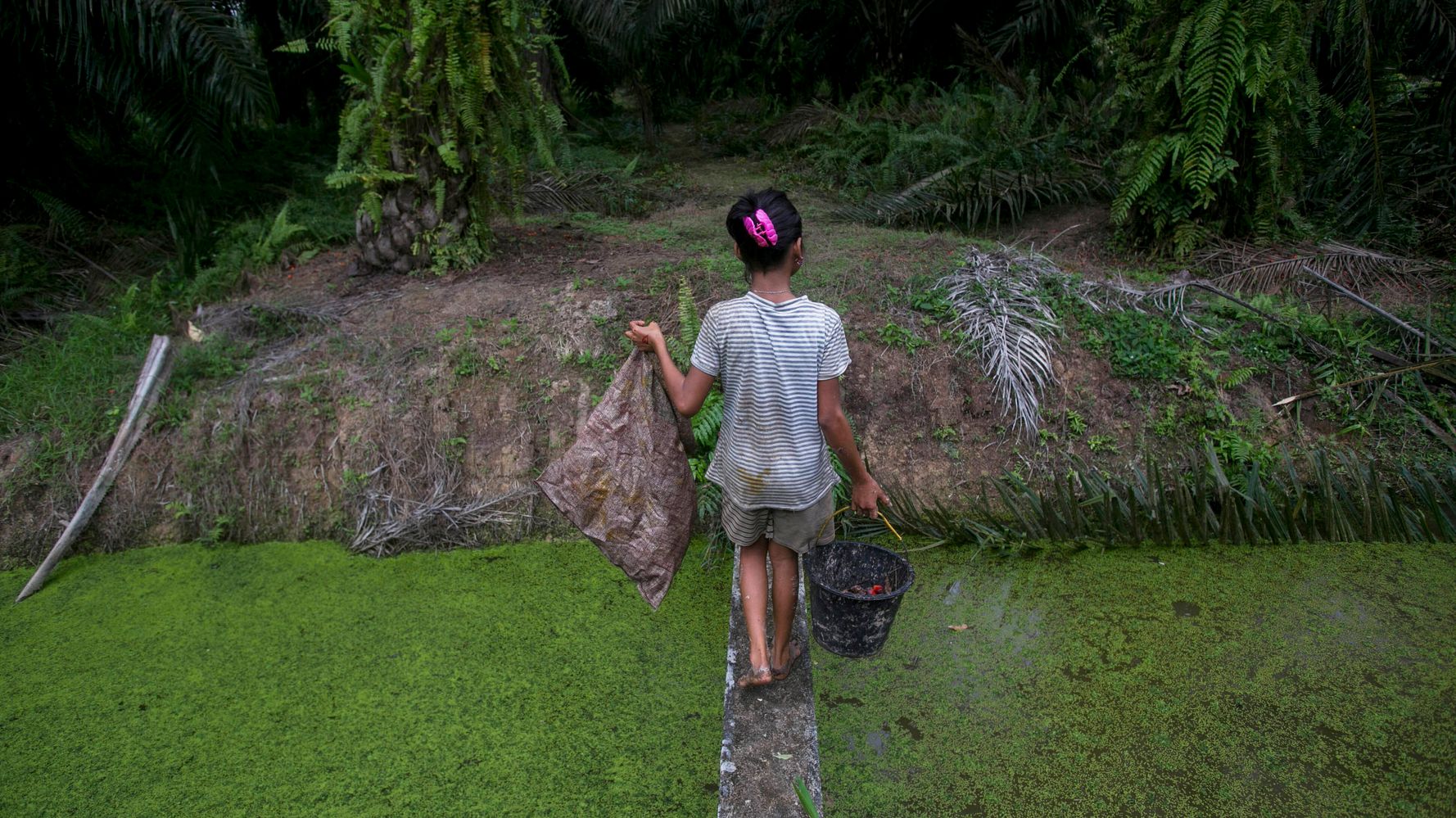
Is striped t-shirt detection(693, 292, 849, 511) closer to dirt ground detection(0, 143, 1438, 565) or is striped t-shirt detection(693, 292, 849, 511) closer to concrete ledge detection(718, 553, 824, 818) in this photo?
concrete ledge detection(718, 553, 824, 818)

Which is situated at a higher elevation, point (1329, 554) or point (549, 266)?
point (549, 266)

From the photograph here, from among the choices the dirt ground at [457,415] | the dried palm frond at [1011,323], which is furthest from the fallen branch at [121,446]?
the dried palm frond at [1011,323]

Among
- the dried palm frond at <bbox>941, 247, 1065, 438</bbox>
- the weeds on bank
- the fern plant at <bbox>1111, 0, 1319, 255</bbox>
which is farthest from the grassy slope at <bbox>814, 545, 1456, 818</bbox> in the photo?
the fern plant at <bbox>1111, 0, 1319, 255</bbox>

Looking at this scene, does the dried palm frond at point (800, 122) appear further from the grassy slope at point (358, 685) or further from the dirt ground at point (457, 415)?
the grassy slope at point (358, 685)

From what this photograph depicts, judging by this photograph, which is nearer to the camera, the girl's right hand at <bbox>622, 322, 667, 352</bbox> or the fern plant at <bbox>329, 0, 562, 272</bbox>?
the girl's right hand at <bbox>622, 322, 667, 352</bbox>

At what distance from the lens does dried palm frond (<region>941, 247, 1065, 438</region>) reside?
3.93m

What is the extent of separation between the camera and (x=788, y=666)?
2.57 metres

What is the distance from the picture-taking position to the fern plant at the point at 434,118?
14.0ft

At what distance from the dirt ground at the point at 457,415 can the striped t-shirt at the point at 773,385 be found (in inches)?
56.1

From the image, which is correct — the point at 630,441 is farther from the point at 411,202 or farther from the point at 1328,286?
the point at 1328,286

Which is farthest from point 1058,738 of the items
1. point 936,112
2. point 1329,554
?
point 936,112

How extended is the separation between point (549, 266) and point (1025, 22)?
17.2 ft

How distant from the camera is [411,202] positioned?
466cm

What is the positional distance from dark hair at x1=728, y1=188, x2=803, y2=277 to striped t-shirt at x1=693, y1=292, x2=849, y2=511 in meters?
0.11
